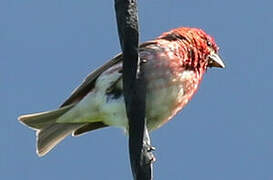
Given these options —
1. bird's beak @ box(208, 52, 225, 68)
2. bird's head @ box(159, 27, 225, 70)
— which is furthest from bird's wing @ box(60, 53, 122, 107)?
bird's beak @ box(208, 52, 225, 68)

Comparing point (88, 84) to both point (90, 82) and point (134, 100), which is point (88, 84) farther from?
point (134, 100)

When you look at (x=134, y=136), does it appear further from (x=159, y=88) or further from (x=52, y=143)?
(x=52, y=143)

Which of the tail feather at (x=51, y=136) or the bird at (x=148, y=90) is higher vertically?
the bird at (x=148, y=90)

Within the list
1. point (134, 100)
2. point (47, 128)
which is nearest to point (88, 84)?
point (47, 128)

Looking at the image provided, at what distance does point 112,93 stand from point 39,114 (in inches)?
46.3

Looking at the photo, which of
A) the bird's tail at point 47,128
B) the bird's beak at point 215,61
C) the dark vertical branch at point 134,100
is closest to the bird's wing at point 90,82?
the bird's tail at point 47,128

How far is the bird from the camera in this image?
663 cm

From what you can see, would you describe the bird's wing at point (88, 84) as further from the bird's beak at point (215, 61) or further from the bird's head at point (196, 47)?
the bird's beak at point (215, 61)

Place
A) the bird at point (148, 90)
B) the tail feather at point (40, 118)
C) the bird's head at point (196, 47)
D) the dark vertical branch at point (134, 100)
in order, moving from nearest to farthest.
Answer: the dark vertical branch at point (134, 100)
the bird at point (148, 90)
the bird's head at point (196, 47)
the tail feather at point (40, 118)

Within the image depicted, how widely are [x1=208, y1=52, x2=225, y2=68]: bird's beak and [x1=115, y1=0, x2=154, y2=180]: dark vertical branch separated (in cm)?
308

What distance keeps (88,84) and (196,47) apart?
3.10 feet

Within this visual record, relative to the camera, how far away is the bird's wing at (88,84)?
694 centimetres

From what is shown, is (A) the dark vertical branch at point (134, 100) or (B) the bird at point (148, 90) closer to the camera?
(A) the dark vertical branch at point (134, 100)

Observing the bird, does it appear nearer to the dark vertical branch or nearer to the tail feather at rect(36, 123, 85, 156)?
the tail feather at rect(36, 123, 85, 156)
